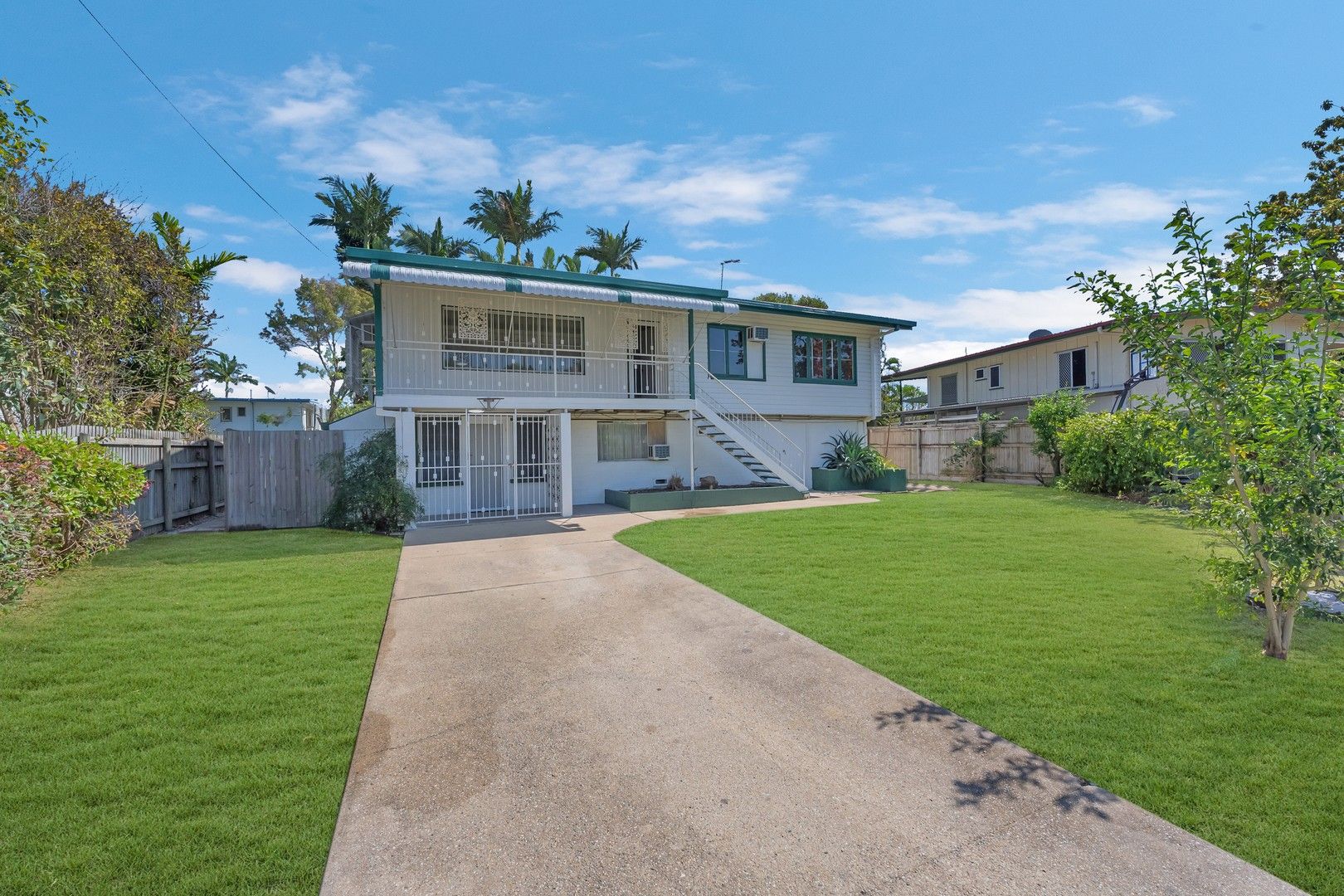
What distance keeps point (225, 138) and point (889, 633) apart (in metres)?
18.7

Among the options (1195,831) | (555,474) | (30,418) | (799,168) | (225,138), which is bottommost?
(1195,831)

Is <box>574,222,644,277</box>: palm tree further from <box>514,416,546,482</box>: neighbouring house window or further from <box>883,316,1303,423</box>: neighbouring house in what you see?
<box>514,416,546,482</box>: neighbouring house window

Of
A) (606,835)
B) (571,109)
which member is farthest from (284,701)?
(571,109)

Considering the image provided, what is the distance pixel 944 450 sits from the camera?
22828 mm

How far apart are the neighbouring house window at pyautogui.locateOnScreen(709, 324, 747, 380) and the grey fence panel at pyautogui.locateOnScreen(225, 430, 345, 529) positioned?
9.34 m

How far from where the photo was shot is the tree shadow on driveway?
2943mm

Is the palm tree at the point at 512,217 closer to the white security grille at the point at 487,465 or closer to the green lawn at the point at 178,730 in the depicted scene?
the white security grille at the point at 487,465

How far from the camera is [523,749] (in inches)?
137

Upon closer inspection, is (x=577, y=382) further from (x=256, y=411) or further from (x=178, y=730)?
(x=256, y=411)

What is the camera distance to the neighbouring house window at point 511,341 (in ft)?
45.4

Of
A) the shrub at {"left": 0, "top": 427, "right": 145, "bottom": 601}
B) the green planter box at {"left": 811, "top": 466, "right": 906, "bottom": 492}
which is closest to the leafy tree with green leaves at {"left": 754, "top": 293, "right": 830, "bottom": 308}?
the green planter box at {"left": 811, "top": 466, "right": 906, "bottom": 492}

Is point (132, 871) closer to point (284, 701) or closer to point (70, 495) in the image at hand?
point (284, 701)

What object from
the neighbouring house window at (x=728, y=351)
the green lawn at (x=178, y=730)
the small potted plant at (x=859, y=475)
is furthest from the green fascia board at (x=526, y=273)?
the green lawn at (x=178, y=730)

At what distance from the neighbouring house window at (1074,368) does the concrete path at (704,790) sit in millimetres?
23482
